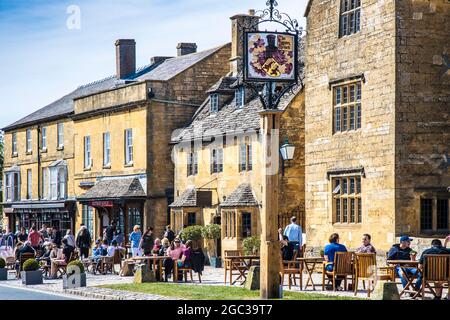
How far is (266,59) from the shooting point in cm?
2527

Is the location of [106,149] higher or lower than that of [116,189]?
higher

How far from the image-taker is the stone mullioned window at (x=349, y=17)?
1422 inches

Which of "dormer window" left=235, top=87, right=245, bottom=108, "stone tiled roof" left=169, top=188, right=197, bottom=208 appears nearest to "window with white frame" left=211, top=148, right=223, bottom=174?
"stone tiled roof" left=169, top=188, right=197, bottom=208

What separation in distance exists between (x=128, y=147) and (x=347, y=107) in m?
20.9

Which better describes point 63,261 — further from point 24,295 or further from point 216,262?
point 216,262

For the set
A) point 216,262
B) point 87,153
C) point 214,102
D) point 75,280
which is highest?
point 214,102

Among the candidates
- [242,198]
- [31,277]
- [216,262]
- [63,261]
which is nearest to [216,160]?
[242,198]

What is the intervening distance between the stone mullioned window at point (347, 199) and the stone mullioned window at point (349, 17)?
4622mm

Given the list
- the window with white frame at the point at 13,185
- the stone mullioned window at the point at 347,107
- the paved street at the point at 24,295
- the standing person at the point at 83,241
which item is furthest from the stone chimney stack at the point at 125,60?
the paved street at the point at 24,295

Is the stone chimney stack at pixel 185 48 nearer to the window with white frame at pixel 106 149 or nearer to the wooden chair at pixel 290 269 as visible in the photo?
the window with white frame at pixel 106 149

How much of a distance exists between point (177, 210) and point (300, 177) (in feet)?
23.8

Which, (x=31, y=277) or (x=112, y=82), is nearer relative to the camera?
(x=31, y=277)

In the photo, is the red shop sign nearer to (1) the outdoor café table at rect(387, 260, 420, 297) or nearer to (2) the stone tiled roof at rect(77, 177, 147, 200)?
(2) the stone tiled roof at rect(77, 177, 147, 200)
